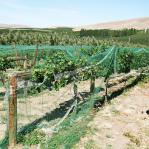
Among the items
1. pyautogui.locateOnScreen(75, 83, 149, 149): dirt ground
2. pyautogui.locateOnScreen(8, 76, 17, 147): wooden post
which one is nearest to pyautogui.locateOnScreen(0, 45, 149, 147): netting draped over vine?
pyautogui.locateOnScreen(8, 76, 17, 147): wooden post

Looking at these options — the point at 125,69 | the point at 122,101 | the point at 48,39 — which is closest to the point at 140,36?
the point at 48,39

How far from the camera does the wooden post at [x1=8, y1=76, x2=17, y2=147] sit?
8.45m

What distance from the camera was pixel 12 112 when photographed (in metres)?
8.57

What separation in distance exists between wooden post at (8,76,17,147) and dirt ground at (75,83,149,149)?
1602 millimetres

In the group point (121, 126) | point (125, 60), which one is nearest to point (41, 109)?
point (121, 126)

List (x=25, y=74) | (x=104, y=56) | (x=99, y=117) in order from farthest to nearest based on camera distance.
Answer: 1. (x=104, y=56)
2. (x=99, y=117)
3. (x=25, y=74)

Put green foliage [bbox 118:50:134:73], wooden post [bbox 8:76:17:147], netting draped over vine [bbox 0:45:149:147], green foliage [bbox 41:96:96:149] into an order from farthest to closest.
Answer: green foliage [bbox 118:50:134:73] < netting draped over vine [bbox 0:45:149:147] < green foliage [bbox 41:96:96:149] < wooden post [bbox 8:76:17:147]

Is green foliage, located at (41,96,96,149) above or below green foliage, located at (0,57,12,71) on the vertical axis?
below

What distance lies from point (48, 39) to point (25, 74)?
3115cm

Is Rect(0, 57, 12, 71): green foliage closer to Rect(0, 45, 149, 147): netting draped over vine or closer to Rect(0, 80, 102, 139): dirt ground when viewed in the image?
Rect(0, 45, 149, 147): netting draped over vine

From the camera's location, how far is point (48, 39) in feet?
131

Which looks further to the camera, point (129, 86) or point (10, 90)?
point (129, 86)

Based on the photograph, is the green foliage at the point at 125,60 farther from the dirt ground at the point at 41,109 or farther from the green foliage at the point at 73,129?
the green foliage at the point at 73,129

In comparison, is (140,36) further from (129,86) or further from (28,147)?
(28,147)
